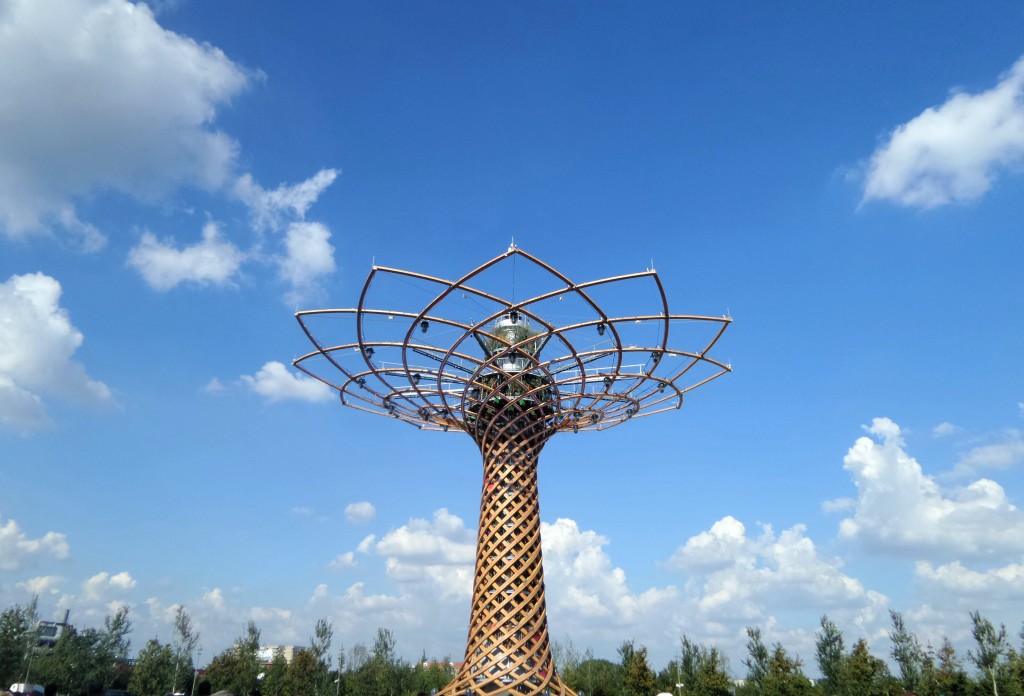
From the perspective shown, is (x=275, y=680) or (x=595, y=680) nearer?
(x=595, y=680)

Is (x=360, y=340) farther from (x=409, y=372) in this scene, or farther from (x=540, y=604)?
(x=540, y=604)

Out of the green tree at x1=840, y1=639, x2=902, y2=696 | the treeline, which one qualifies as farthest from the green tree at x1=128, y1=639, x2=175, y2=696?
the green tree at x1=840, y1=639, x2=902, y2=696

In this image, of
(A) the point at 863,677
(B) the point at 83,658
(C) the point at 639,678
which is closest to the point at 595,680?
(C) the point at 639,678

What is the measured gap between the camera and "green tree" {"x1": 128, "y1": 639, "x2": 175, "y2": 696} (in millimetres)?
51875

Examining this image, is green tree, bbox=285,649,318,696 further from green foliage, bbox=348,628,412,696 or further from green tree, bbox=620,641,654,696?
green tree, bbox=620,641,654,696

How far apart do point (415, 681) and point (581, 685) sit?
12.7 metres

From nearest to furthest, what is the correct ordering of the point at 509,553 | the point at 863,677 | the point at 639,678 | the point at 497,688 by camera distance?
the point at 497,688, the point at 509,553, the point at 863,677, the point at 639,678

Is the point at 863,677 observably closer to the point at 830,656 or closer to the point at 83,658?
the point at 830,656

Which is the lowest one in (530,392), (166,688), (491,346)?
(166,688)

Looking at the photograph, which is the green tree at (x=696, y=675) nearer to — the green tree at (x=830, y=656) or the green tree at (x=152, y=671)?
the green tree at (x=830, y=656)

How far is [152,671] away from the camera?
52.9m

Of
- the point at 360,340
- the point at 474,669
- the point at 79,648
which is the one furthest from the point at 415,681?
the point at 360,340

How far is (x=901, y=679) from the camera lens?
44656mm

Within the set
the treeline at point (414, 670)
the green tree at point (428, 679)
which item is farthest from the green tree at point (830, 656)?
the green tree at point (428, 679)
